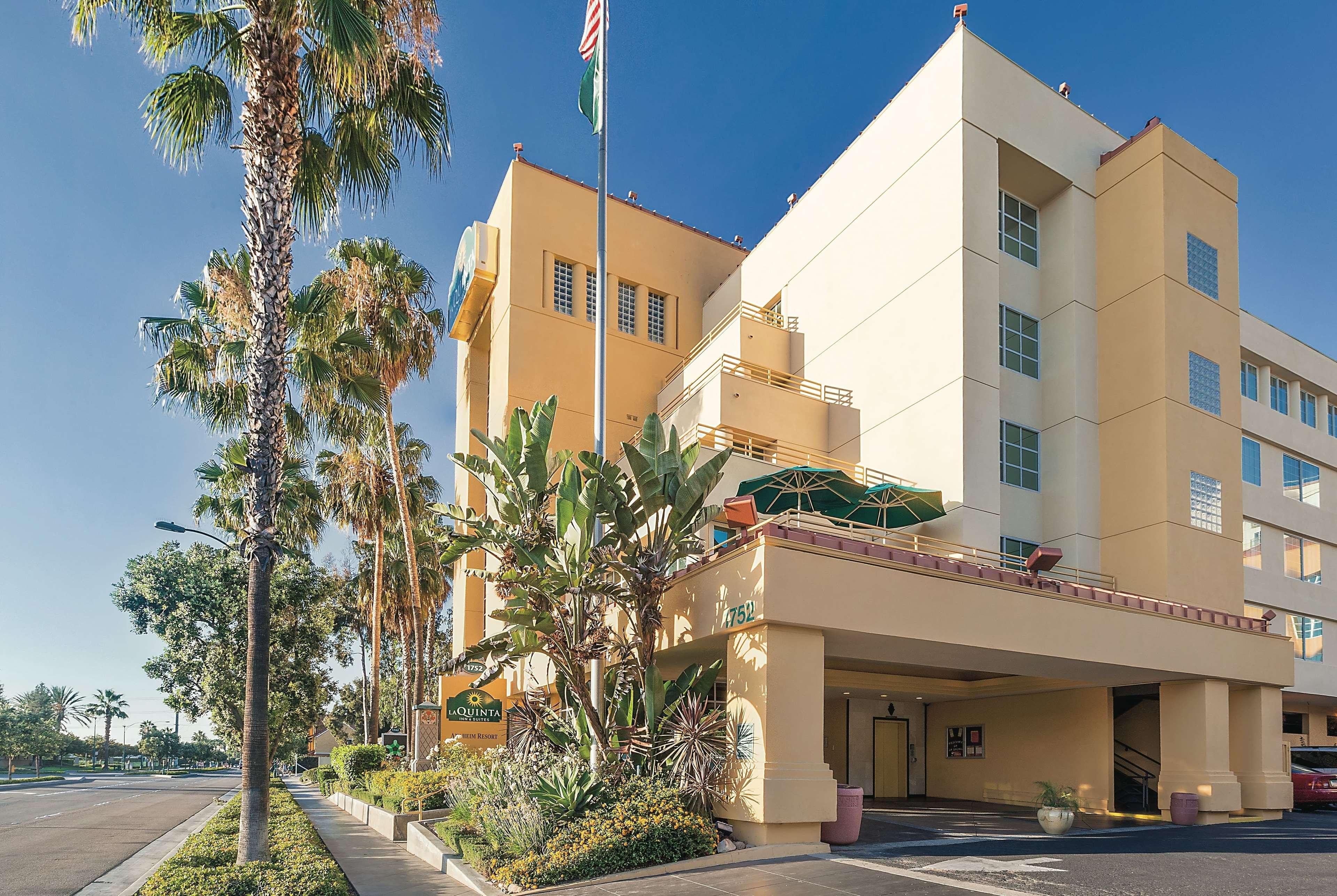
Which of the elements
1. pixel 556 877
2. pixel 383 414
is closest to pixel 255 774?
pixel 556 877

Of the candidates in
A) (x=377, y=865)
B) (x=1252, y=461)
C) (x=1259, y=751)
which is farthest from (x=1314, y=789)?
(x=377, y=865)

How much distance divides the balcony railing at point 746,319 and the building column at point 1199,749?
13951 millimetres

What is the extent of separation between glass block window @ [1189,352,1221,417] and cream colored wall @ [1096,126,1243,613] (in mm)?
208

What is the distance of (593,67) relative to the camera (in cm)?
1844

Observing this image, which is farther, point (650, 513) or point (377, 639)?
point (377, 639)

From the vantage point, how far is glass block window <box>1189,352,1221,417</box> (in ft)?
74.6

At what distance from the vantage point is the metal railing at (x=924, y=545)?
16.0 meters

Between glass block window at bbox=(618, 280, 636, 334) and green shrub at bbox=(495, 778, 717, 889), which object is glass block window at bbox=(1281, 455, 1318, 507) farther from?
green shrub at bbox=(495, 778, 717, 889)

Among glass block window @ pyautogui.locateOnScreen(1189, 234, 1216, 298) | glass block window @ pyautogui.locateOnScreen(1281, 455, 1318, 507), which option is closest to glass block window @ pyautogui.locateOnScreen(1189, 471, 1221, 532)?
glass block window @ pyautogui.locateOnScreen(1189, 234, 1216, 298)

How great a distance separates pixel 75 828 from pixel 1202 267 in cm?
3215

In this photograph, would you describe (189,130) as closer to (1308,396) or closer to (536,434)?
(536,434)

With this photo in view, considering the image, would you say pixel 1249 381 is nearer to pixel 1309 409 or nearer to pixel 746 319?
pixel 1309 409

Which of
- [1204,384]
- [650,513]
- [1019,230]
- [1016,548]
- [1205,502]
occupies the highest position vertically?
[1019,230]

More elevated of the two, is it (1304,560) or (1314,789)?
(1304,560)
